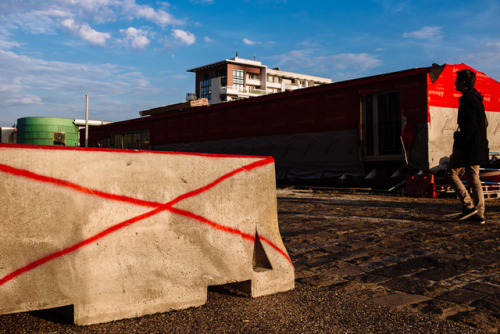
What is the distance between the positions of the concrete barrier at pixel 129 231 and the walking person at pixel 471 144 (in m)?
3.95

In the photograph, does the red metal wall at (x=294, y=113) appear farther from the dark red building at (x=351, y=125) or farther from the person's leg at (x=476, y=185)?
the person's leg at (x=476, y=185)

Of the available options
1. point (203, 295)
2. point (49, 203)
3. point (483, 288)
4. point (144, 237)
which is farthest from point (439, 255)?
point (49, 203)

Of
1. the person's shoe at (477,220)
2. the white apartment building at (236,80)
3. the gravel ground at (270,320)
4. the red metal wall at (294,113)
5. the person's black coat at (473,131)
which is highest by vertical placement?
Answer: the white apartment building at (236,80)

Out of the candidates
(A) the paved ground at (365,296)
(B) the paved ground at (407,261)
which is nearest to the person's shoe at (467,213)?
(B) the paved ground at (407,261)

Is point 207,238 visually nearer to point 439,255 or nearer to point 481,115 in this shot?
point 439,255

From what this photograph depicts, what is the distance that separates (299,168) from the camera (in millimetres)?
14125

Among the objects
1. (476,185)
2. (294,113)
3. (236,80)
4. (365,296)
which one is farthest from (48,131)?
(236,80)

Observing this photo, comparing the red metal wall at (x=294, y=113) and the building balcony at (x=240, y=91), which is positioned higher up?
the building balcony at (x=240, y=91)

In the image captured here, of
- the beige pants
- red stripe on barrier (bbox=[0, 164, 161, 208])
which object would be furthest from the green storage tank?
red stripe on barrier (bbox=[0, 164, 161, 208])

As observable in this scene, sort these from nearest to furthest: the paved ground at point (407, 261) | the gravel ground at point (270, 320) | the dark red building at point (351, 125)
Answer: the gravel ground at point (270, 320)
the paved ground at point (407, 261)
the dark red building at point (351, 125)

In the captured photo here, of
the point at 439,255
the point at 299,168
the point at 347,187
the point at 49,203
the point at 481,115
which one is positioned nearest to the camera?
the point at 49,203

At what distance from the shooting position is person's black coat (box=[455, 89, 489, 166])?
5.81 metres

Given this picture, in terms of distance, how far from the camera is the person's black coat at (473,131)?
19.1ft

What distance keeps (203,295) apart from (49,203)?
106 centimetres
